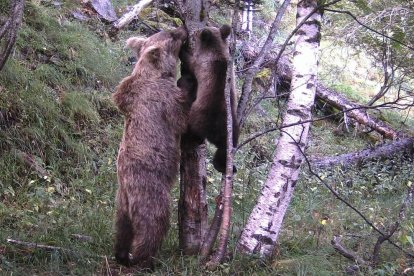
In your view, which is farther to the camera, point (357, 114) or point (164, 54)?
point (357, 114)

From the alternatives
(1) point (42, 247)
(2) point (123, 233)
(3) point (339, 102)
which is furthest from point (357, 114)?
(1) point (42, 247)

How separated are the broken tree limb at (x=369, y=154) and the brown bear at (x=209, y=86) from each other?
4.17m

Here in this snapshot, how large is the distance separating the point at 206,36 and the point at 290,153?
3.88 feet

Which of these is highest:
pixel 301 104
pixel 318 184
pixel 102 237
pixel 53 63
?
pixel 301 104

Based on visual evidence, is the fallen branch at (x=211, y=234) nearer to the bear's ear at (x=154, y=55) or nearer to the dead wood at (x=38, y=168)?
the bear's ear at (x=154, y=55)

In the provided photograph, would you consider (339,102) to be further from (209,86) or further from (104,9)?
(209,86)

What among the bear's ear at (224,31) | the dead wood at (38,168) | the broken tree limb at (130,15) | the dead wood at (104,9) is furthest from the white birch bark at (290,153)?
the dead wood at (104,9)

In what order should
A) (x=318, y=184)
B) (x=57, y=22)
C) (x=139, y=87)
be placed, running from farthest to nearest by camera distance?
(x=57, y=22)
(x=318, y=184)
(x=139, y=87)

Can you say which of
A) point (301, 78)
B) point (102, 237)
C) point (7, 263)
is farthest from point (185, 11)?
point (7, 263)

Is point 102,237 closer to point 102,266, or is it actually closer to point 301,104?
→ point 102,266

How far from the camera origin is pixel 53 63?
7.55 meters

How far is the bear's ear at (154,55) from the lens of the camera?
4.20 metres

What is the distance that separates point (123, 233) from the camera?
4082 mm

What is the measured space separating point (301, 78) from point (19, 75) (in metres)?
4.04
